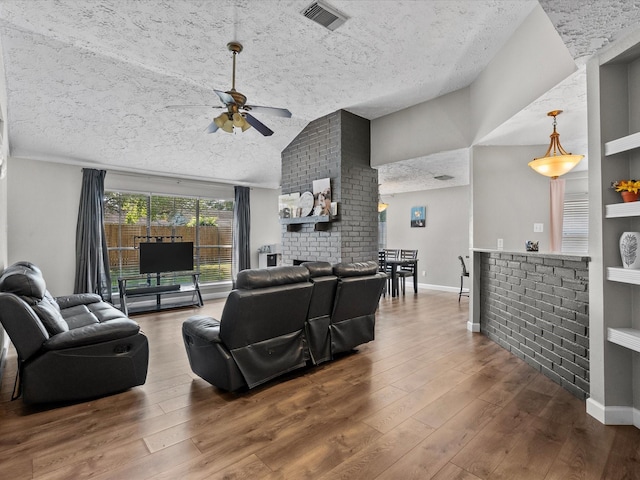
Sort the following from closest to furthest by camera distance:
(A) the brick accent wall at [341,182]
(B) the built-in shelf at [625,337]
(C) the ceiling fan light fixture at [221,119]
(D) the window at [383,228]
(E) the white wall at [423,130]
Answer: (B) the built-in shelf at [625,337] → (C) the ceiling fan light fixture at [221,119] → (E) the white wall at [423,130] → (A) the brick accent wall at [341,182] → (D) the window at [383,228]

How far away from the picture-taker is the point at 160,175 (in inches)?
249

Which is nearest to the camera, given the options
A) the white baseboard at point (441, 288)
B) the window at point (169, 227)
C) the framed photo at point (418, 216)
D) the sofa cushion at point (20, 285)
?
the sofa cushion at point (20, 285)

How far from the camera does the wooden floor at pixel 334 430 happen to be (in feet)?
5.82

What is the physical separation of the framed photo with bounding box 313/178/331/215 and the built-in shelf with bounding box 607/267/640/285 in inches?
142

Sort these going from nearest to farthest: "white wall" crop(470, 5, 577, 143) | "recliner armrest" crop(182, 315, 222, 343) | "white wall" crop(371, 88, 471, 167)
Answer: "recliner armrest" crop(182, 315, 222, 343)
"white wall" crop(470, 5, 577, 143)
"white wall" crop(371, 88, 471, 167)

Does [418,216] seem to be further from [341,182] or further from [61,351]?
[61,351]

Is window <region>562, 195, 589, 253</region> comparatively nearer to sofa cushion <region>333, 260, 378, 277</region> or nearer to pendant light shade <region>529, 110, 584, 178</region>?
pendant light shade <region>529, 110, 584, 178</region>

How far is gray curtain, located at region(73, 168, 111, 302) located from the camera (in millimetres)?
5410

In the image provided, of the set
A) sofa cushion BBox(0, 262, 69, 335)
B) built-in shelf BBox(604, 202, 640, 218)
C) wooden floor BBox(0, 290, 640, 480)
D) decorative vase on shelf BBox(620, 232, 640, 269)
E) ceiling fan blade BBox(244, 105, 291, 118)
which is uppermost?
ceiling fan blade BBox(244, 105, 291, 118)

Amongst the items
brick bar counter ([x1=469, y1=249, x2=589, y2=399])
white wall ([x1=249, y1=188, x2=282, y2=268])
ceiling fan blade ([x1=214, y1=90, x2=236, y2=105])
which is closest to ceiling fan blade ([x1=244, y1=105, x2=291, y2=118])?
ceiling fan blade ([x1=214, y1=90, x2=236, y2=105])

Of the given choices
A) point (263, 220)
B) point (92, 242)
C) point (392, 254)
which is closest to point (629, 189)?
point (392, 254)

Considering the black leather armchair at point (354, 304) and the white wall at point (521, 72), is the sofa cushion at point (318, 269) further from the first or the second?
the white wall at point (521, 72)

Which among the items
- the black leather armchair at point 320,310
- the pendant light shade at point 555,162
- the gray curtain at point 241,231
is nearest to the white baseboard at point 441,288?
the pendant light shade at point 555,162

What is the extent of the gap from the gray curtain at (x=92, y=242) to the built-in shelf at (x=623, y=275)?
6528mm
